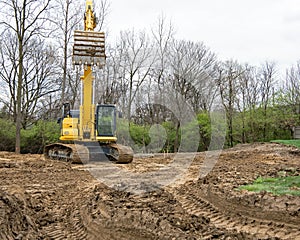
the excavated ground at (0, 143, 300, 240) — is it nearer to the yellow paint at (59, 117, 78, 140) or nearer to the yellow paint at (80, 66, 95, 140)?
the yellow paint at (59, 117, 78, 140)

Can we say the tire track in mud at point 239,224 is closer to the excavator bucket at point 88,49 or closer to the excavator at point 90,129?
the excavator at point 90,129

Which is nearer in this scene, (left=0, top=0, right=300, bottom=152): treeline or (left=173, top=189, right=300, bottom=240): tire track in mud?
(left=173, top=189, right=300, bottom=240): tire track in mud

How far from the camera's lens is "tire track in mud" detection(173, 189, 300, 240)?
5223 millimetres

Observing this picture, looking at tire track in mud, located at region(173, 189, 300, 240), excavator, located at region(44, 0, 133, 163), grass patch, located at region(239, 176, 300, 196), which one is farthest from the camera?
excavator, located at region(44, 0, 133, 163)

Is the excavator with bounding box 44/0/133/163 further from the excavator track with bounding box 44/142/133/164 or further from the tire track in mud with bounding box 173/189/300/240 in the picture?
the tire track in mud with bounding box 173/189/300/240

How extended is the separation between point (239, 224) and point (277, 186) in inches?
93.2

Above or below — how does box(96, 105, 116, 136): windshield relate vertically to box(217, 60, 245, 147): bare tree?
below

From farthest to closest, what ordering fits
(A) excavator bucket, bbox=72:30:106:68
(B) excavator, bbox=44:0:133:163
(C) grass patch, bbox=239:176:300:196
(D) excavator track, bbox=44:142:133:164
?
(B) excavator, bbox=44:0:133:163
(D) excavator track, bbox=44:142:133:164
(A) excavator bucket, bbox=72:30:106:68
(C) grass patch, bbox=239:176:300:196

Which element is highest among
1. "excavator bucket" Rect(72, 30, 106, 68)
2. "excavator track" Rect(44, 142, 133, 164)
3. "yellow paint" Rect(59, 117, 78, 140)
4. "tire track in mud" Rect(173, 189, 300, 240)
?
"excavator bucket" Rect(72, 30, 106, 68)

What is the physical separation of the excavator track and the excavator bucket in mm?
3528

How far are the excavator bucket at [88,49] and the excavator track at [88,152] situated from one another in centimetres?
353

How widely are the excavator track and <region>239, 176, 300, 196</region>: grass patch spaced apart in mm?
7653

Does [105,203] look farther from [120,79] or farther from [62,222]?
[120,79]

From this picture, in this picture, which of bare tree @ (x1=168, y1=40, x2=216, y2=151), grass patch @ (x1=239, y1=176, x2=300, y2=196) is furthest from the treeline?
grass patch @ (x1=239, y1=176, x2=300, y2=196)
